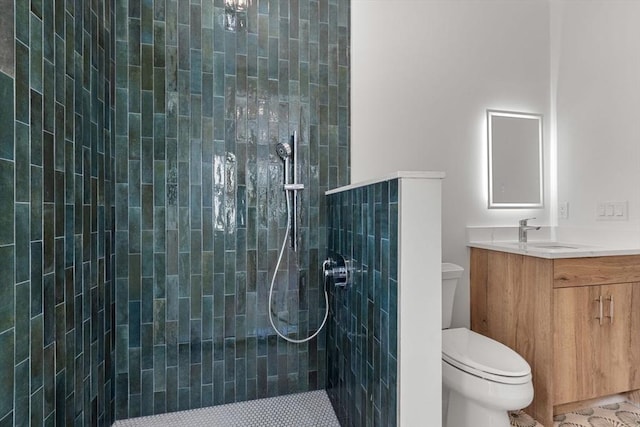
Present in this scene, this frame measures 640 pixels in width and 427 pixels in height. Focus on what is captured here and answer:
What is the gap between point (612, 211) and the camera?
6.83ft

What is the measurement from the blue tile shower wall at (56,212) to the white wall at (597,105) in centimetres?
288

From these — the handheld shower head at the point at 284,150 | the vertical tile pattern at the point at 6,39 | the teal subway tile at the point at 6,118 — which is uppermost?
the vertical tile pattern at the point at 6,39

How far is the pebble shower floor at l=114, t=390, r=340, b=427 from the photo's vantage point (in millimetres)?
1680

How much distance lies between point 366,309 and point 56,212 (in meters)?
1.17

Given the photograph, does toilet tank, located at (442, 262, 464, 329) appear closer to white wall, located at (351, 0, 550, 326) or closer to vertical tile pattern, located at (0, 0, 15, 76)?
white wall, located at (351, 0, 550, 326)

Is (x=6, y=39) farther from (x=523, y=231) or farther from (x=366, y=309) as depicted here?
(x=523, y=231)

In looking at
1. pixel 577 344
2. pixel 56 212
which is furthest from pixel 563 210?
pixel 56 212

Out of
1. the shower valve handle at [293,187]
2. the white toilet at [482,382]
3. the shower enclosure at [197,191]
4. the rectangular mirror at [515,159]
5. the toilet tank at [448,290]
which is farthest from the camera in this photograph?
the rectangular mirror at [515,159]

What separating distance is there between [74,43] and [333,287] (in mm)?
1570

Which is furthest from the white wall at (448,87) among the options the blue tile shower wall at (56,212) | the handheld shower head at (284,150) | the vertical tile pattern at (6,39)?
the vertical tile pattern at (6,39)

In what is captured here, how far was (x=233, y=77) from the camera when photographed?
6.03 ft

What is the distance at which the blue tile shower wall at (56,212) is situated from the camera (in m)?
0.90

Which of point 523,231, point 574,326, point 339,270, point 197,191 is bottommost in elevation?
point 574,326

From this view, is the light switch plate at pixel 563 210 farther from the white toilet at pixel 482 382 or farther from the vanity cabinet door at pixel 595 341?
the white toilet at pixel 482 382
